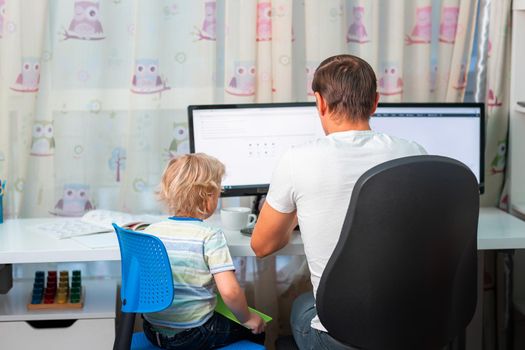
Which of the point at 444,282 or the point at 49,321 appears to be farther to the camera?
the point at 49,321

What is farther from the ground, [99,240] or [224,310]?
[99,240]

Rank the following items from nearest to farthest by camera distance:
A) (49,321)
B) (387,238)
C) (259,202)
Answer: (387,238), (49,321), (259,202)

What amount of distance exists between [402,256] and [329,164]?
0.24 metres

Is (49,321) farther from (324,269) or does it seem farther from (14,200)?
(324,269)

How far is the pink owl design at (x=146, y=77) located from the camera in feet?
8.26

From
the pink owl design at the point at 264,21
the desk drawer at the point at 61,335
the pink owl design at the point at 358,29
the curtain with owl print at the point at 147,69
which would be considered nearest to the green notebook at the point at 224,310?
the desk drawer at the point at 61,335

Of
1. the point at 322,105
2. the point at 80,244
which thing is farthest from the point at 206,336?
the point at 322,105

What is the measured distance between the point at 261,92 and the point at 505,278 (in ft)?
3.30

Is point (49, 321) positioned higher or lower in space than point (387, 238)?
lower

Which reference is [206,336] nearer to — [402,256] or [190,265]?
[190,265]

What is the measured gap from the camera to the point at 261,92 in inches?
100

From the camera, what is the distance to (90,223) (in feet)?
7.64

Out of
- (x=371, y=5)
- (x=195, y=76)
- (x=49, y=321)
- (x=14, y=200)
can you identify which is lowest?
(x=49, y=321)

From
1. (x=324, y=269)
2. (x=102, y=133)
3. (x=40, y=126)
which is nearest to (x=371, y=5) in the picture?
(x=102, y=133)
